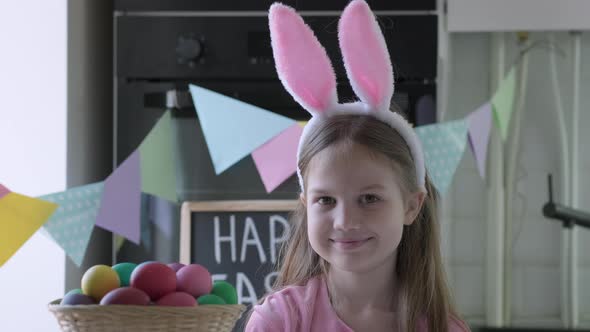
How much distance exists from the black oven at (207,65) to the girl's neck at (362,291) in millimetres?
871

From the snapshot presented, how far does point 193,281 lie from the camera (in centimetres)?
145

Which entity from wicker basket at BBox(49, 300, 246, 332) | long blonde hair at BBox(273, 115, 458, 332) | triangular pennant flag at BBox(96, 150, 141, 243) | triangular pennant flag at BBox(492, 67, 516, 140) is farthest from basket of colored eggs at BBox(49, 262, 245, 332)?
triangular pennant flag at BBox(492, 67, 516, 140)

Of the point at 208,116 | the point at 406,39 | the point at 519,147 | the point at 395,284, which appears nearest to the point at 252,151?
the point at 208,116

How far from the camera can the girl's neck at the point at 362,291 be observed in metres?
1.44

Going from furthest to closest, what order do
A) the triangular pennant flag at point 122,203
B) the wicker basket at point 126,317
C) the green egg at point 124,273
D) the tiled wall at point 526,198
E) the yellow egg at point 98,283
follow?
the tiled wall at point 526,198, the triangular pennant flag at point 122,203, the green egg at point 124,273, the yellow egg at point 98,283, the wicker basket at point 126,317

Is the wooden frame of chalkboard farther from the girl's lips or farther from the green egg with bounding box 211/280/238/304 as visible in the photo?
the girl's lips

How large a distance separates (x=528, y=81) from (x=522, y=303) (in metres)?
0.68

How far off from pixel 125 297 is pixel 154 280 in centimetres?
8

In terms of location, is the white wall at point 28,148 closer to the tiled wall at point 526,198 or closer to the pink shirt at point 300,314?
the pink shirt at point 300,314

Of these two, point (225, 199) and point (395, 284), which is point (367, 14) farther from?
point (225, 199)

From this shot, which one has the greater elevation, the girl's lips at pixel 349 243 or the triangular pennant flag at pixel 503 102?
the triangular pennant flag at pixel 503 102

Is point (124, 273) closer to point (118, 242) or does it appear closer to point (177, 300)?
point (177, 300)

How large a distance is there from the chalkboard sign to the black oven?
0.03 m


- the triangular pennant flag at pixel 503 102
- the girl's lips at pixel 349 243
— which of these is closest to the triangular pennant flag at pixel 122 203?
the girl's lips at pixel 349 243
